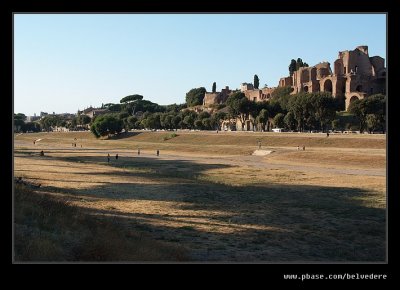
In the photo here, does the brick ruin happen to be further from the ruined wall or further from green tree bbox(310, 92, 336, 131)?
green tree bbox(310, 92, 336, 131)

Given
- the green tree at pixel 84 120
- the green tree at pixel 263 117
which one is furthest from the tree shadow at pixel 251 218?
the green tree at pixel 84 120

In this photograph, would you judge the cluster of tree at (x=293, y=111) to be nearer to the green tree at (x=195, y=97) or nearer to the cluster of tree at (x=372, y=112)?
the cluster of tree at (x=372, y=112)

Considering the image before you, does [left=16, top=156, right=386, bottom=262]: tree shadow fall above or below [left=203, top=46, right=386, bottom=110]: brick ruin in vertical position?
below

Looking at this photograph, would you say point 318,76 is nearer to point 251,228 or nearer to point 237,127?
point 237,127

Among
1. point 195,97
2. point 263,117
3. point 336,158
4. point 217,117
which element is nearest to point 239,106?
point 263,117

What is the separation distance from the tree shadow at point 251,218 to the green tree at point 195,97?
13914 centimetres

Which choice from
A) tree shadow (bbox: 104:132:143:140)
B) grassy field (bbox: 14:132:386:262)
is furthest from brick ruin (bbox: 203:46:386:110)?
grassy field (bbox: 14:132:386:262)

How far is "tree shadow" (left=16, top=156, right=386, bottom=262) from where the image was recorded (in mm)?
13336

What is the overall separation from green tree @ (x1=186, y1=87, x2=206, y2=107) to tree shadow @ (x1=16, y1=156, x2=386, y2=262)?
139 m

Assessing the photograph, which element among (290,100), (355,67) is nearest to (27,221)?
(290,100)

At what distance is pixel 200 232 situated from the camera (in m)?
15.4

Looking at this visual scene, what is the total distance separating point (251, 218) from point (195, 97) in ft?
498
